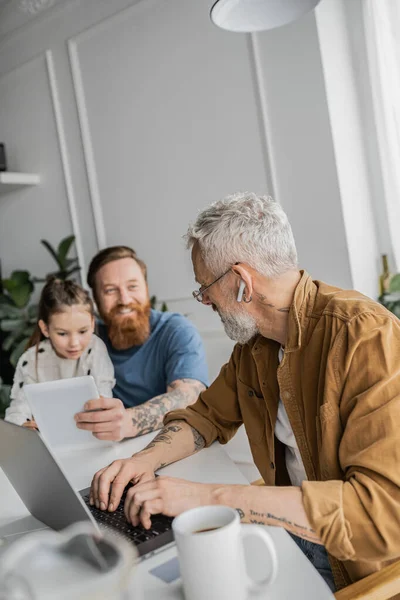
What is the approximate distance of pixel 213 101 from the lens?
3424 mm

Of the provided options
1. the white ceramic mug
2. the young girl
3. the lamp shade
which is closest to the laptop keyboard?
the white ceramic mug

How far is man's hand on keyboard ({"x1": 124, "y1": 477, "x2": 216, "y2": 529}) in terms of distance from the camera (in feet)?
3.65

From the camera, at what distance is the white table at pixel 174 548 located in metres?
0.91

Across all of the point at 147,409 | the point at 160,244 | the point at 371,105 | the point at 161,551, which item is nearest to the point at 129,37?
the point at 160,244

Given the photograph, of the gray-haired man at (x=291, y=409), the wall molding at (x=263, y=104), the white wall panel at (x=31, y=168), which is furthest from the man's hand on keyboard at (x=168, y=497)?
the white wall panel at (x=31, y=168)

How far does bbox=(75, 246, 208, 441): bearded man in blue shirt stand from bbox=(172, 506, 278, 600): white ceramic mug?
1423 millimetres

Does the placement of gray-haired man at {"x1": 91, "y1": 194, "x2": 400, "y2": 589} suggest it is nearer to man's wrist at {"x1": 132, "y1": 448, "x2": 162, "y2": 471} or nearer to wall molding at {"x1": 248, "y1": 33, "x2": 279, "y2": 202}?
man's wrist at {"x1": 132, "y1": 448, "x2": 162, "y2": 471}

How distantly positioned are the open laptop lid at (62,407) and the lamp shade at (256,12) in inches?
47.1

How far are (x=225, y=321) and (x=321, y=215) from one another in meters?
1.70

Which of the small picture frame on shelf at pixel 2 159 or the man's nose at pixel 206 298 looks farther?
the small picture frame on shelf at pixel 2 159

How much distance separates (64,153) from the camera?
425 centimetres

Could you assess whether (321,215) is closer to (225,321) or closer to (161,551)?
(225,321)

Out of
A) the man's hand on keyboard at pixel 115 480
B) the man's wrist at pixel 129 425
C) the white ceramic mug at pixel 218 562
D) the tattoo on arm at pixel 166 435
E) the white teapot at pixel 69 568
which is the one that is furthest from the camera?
the man's wrist at pixel 129 425

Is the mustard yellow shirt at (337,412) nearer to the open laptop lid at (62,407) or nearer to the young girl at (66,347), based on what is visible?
the open laptop lid at (62,407)
